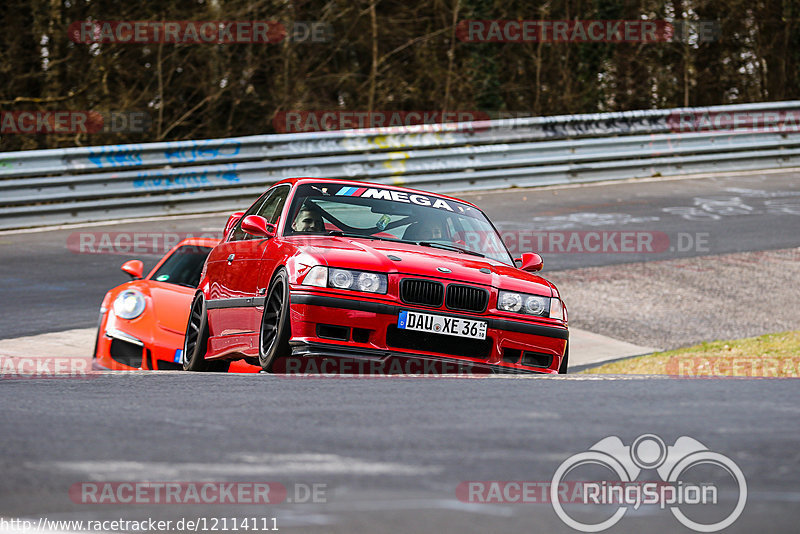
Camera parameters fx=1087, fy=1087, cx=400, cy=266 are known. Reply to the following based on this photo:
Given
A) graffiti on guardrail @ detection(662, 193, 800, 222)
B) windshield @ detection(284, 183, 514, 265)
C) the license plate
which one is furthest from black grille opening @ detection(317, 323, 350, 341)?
Answer: graffiti on guardrail @ detection(662, 193, 800, 222)

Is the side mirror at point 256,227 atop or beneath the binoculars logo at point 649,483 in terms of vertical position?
atop

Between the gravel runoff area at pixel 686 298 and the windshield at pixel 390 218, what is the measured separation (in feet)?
11.8

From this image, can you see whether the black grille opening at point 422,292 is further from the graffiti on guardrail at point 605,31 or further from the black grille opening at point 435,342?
the graffiti on guardrail at point 605,31

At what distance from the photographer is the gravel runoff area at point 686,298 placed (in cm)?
1132

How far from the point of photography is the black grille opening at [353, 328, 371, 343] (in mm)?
6418

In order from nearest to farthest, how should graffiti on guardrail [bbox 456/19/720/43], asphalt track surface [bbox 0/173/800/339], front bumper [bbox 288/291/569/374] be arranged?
1. front bumper [bbox 288/291/569/374]
2. asphalt track surface [bbox 0/173/800/339]
3. graffiti on guardrail [bbox 456/19/720/43]

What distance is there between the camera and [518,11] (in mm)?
27750

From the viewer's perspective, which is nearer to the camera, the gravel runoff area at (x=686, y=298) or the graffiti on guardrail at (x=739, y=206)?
the gravel runoff area at (x=686, y=298)

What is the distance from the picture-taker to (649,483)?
3.15 metres

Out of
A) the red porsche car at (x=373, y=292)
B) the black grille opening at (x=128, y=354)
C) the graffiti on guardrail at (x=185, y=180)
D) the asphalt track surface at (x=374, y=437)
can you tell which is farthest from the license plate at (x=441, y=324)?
the graffiti on guardrail at (x=185, y=180)

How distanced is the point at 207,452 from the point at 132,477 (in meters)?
0.36

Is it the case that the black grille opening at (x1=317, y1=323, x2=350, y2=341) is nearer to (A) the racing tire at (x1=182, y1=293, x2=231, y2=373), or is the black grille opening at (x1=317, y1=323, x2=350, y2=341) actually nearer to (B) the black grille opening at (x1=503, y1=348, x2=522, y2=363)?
(B) the black grille opening at (x1=503, y1=348, x2=522, y2=363)

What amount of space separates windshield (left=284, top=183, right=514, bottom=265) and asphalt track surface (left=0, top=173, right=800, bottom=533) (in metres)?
1.73

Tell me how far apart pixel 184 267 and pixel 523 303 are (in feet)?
13.3
